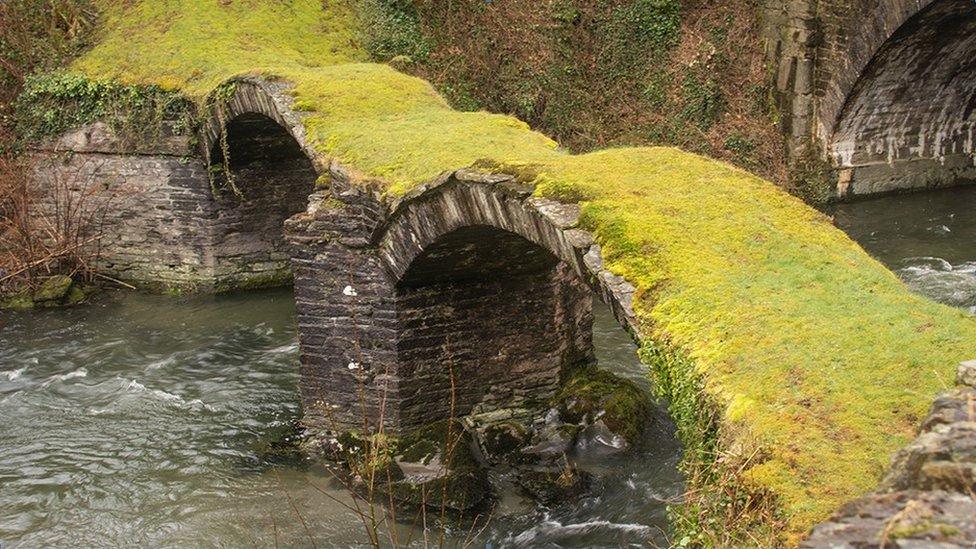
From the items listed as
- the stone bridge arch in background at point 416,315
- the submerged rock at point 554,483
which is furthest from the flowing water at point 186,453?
the stone bridge arch in background at point 416,315

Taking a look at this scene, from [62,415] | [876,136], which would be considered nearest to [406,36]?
[876,136]

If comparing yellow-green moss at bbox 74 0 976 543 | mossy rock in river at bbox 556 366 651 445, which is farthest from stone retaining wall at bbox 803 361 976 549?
mossy rock in river at bbox 556 366 651 445

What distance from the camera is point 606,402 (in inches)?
423

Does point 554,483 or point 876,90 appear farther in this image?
point 876,90

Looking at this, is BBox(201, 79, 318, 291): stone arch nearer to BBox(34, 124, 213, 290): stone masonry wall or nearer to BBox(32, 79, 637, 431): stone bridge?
BBox(34, 124, 213, 290): stone masonry wall

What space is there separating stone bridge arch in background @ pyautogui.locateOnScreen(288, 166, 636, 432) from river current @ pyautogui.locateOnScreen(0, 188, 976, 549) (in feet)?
3.18

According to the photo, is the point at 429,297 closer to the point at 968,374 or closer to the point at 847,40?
the point at 968,374

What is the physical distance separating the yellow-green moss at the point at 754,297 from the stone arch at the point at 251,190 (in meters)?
3.67

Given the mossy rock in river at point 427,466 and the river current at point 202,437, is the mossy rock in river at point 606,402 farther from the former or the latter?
the mossy rock in river at point 427,466

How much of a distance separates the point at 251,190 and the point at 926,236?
380 inches

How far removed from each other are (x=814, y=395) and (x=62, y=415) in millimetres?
8630

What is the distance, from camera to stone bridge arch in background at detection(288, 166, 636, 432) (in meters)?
9.89

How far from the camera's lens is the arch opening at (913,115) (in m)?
16.8

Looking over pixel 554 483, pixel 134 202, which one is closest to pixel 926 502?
pixel 554 483
